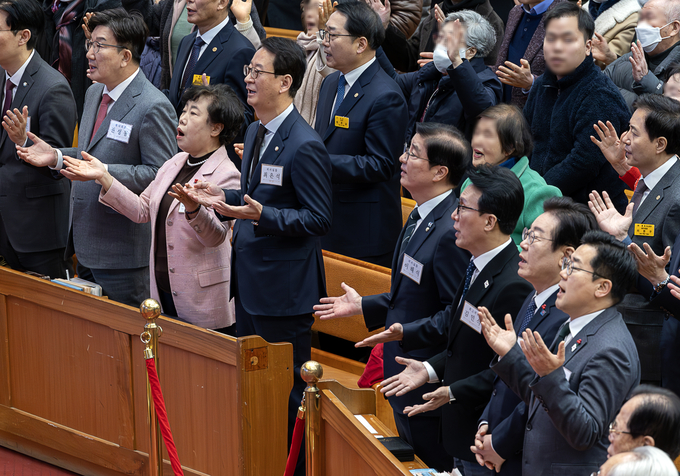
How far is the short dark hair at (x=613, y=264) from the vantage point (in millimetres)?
2191

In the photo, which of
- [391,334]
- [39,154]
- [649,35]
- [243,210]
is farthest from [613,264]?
[39,154]

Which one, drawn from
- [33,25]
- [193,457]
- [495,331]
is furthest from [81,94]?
[495,331]

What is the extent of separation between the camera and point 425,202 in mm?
2967

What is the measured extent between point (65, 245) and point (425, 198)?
229cm

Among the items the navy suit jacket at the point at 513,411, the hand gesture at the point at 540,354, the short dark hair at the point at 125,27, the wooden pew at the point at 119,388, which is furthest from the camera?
the short dark hair at the point at 125,27

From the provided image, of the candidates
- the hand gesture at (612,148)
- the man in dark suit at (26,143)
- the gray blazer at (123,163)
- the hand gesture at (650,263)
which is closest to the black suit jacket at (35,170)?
the man in dark suit at (26,143)

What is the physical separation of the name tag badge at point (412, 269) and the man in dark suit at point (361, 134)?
45.8 inches

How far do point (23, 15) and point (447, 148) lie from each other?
2649 mm

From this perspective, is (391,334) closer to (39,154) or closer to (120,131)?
(120,131)

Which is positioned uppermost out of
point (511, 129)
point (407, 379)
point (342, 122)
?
point (511, 129)

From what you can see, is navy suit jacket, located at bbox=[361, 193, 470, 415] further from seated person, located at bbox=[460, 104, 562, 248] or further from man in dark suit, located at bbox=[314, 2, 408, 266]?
man in dark suit, located at bbox=[314, 2, 408, 266]

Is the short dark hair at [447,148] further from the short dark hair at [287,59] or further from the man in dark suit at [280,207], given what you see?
the short dark hair at [287,59]

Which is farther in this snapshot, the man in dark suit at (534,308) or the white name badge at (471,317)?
the white name badge at (471,317)

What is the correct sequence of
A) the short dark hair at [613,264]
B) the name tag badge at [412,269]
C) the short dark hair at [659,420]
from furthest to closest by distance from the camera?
the name tag badge at [412,269]
the short dark hair at [613,264]
the short dark hair at [659,420]
